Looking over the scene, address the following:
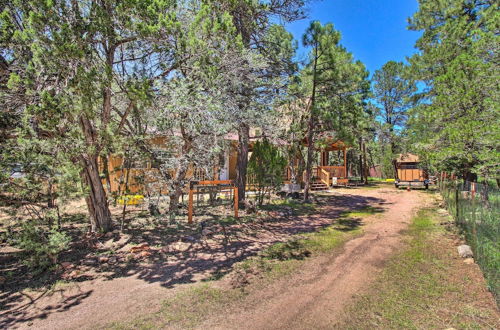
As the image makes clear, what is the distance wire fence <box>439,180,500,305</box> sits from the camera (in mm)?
3359

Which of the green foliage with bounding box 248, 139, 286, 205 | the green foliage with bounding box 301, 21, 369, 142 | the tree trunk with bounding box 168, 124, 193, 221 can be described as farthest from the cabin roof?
the tree trunk with bounding box 168, 124, 193, 221

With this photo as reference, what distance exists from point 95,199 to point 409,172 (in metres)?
20.0

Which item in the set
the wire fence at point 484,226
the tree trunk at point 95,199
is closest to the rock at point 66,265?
the tree trunk at point 95,199

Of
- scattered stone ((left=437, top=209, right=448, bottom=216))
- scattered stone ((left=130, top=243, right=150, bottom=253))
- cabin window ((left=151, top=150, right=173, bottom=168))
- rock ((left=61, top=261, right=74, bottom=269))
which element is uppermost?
cabin window ((left=151, top=150, right=173, bottom=168))

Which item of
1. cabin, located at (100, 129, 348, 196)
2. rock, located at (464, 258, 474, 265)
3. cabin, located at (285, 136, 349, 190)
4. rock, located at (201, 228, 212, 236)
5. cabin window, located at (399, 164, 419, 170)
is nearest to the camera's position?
rock, located at (464, 258, 474, 265)

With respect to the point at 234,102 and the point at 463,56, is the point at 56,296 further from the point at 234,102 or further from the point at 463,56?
the point at 463,56

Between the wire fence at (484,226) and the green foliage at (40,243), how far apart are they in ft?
19.4

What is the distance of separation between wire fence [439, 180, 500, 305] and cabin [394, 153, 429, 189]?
41.0 feet

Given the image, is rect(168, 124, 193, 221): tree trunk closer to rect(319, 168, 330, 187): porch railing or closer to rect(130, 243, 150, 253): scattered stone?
rect(130, 243, 150, 253): scattered stone

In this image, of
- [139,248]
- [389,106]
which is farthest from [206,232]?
[389,106]

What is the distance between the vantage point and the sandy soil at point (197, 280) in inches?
119

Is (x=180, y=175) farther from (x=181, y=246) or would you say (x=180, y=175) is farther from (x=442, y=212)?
(x=442, y=212)

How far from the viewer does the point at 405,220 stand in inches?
315

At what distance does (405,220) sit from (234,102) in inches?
244
